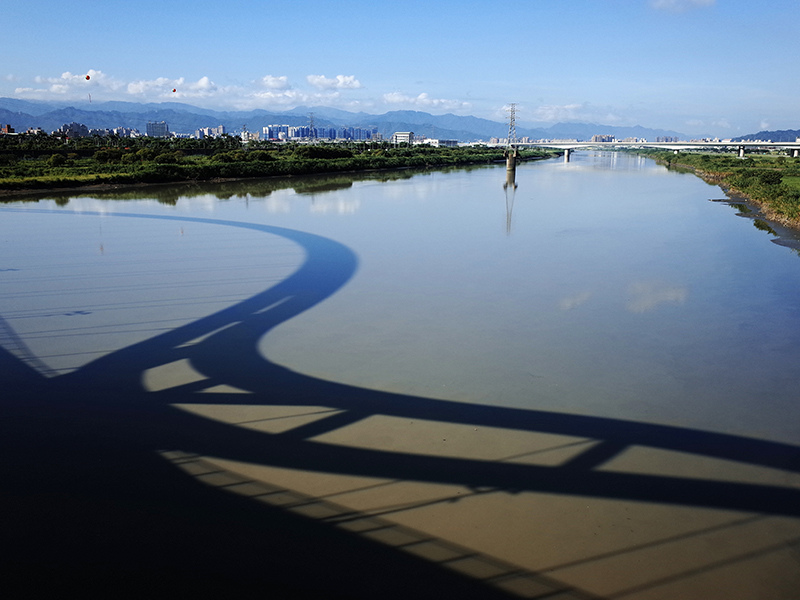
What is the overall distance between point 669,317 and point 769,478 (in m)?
3.07

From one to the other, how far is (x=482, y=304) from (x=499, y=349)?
5.00 ft

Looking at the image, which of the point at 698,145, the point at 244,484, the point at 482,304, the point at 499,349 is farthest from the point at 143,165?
the point at 698,145

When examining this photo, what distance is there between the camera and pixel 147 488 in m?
3.10

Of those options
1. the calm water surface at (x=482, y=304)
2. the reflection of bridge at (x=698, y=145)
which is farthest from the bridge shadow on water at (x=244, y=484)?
the reflection of bridge at (x=698, y=145)

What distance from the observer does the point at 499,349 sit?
200 inches

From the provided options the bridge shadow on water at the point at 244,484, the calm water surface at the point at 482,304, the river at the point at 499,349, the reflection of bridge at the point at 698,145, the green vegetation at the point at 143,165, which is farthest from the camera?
the reflection of bridge at the point at 698,145

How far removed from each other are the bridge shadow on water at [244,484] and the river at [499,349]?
0.15 ft

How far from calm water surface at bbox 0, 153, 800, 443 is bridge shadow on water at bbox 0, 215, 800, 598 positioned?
317 mm

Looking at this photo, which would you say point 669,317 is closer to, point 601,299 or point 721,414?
point 601,299

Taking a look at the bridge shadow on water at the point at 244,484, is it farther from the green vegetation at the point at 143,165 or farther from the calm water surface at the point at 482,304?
the green vegetation at the point at 143,165

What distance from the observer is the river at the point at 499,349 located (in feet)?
9.43

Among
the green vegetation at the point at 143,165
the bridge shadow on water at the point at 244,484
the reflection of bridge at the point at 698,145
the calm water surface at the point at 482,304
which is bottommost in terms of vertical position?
the bridge shadow on water at the point at 244,484

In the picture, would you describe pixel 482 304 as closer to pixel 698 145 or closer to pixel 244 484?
pixel 244 484

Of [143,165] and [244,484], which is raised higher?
[143,165]
